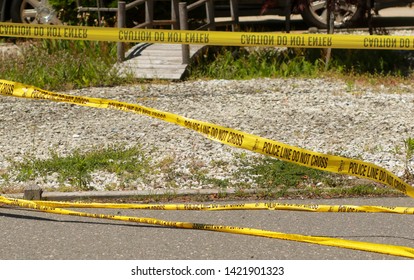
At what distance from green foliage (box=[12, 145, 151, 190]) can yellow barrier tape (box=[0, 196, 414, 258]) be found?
87cm

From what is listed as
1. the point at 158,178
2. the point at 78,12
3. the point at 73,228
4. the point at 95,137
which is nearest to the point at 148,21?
the point at 78,12

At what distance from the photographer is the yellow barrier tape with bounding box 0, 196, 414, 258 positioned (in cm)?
698

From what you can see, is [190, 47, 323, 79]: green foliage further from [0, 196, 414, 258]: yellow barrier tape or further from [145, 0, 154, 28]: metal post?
[0, 196, 414, 258]: yellow barrier tape

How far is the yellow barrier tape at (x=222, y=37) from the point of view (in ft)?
27.2

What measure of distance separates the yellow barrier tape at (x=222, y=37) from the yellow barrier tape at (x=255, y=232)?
180 centimetres

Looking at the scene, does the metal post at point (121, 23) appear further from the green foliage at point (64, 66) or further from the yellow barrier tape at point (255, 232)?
the yellow barrier tape at point (255, 232)

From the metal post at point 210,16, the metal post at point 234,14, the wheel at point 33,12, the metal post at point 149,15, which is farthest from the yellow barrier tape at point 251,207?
the wheel at point 33,12

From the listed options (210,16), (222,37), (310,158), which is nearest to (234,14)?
(210,16)

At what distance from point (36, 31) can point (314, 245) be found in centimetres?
365

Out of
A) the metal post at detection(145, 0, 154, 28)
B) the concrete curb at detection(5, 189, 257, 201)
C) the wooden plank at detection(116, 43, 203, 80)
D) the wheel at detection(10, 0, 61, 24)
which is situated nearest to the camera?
the concrete curb at detection(5, 189, 257, 201)

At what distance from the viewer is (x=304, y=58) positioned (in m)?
13.6

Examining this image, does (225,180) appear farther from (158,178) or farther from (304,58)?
(304,58)

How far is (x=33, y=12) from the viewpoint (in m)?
15.8

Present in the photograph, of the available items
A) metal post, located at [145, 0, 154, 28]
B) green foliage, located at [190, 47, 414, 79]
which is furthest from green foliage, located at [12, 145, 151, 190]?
metal post, located at [145, 0, 154, 28]
